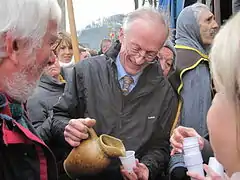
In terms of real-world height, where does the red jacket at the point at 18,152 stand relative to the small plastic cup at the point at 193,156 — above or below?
above

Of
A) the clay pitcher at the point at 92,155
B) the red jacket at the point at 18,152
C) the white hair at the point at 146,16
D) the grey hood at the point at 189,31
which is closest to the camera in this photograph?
the red jacket at the point at 18,152

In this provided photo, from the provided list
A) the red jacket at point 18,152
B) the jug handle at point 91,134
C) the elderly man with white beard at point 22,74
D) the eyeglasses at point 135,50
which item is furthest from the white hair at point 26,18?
the eyeglasses at point 135,50

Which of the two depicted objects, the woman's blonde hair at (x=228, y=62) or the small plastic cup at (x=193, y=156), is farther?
the small plastic cup at (x=193, y=156)

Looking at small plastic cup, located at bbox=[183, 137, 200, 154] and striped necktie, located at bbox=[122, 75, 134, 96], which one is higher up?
striped necktie, located at bbox=[122, 75, 134, 96]

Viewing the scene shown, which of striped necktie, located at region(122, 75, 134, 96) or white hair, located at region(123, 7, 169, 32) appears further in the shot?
white hair, located at region(123, 7, 169, 32)

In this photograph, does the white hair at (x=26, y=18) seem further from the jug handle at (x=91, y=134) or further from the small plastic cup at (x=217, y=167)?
the small plastic cup at (x=217, y=167)

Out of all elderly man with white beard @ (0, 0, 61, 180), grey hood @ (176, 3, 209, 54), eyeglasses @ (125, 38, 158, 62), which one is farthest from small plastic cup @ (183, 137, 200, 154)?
grey hood @ (176, 3, 209, 54)

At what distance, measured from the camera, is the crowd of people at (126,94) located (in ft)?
3.86

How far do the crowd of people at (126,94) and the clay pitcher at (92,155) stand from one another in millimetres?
35

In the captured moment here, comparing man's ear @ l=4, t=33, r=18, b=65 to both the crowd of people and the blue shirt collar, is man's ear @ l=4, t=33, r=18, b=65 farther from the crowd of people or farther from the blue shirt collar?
the blue shirt collar

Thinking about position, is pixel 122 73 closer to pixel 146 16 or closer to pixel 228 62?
pixel 146 16

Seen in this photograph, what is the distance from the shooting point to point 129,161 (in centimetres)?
199

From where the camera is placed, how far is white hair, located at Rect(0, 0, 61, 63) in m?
1.54

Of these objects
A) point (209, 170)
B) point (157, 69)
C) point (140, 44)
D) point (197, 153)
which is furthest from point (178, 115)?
point (209, 170)
